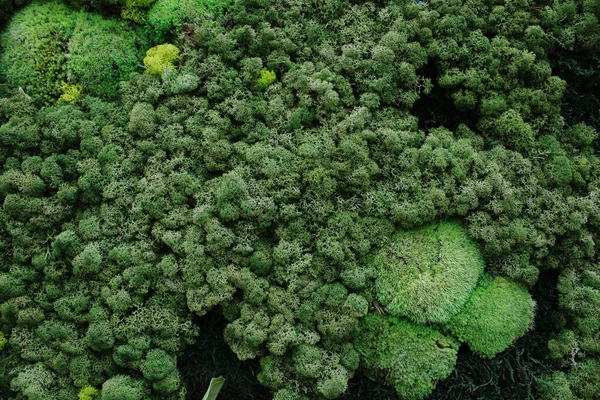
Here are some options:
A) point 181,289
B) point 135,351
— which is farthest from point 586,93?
point 135,351

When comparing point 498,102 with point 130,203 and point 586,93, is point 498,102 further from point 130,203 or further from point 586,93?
point 130,203

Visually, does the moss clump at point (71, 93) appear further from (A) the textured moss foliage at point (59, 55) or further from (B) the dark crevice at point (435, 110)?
(B) the dark crevice at point (435, 110)

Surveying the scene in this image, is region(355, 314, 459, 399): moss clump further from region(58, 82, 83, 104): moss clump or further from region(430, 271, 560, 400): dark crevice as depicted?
region(58, 82, 83, 104): moss clump

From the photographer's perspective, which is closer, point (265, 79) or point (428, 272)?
point (428, 272)

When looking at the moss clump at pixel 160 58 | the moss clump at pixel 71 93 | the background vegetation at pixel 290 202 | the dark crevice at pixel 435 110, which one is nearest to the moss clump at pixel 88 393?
the background vegetation at pixel 290 202

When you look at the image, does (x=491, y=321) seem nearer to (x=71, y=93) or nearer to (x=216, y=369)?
(x=216, y=369)

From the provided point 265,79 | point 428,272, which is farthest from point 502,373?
point 265,79
